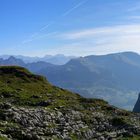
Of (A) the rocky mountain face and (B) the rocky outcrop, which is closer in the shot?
(B) the rocky outcrop

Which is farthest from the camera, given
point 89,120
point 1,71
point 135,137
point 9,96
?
point 1,71

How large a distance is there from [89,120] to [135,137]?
36.2ft

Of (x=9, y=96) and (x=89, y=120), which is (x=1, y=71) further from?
(x=89, y=120)

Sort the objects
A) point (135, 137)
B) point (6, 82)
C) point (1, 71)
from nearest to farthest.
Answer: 1. point (135, 137)
2. point (6, 82)
3. point (1, 71)

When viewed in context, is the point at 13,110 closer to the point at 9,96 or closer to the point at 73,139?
the point at 73,139

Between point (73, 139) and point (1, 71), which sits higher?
point (1, 71)

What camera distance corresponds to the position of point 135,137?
170 ft

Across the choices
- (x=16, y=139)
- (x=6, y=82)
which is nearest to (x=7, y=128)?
(x=16, y=139)

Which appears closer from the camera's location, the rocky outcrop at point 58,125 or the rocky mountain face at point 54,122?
the rocky outcrop at point 58,125

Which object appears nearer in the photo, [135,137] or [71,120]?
[135,137]

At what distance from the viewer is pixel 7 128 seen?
44250 millimetres

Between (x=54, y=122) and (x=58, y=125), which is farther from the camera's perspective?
(x=54, y=122)

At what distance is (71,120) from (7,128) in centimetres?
1544

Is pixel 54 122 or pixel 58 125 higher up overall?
pixel 54 122
